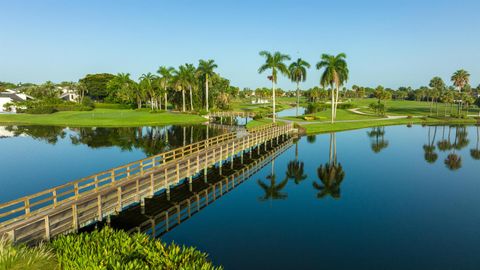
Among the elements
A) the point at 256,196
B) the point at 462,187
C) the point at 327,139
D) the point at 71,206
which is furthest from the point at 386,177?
the point at 71,206

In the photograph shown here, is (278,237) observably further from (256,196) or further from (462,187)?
(462,187)

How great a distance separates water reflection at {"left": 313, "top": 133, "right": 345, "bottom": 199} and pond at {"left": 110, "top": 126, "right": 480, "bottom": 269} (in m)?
0.10

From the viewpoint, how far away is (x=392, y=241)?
738 inches

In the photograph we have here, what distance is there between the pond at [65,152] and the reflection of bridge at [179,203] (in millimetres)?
10880

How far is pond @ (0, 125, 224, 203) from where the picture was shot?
99.6ft

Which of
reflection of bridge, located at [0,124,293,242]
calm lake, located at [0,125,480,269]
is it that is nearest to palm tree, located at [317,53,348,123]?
calm lake, located at [0,125,480,269]

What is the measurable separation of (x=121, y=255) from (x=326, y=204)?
1788 centimetres

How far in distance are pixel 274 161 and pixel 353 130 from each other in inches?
1551

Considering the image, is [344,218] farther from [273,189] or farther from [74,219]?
[74,219]

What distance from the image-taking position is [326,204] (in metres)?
25.5

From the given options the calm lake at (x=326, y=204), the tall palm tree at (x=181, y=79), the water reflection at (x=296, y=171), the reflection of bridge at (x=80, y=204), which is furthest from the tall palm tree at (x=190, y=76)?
the reflection of bridge at (x=80, y=204)

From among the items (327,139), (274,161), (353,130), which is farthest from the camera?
(353,130)

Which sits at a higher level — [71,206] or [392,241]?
[71,206]

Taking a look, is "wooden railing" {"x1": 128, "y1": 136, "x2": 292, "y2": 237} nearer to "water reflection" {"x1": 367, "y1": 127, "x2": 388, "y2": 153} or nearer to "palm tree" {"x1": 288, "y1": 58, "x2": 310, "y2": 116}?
"water reflection" {"x1": 367, "y1": 127, "x2": 388, "y2": 153}
